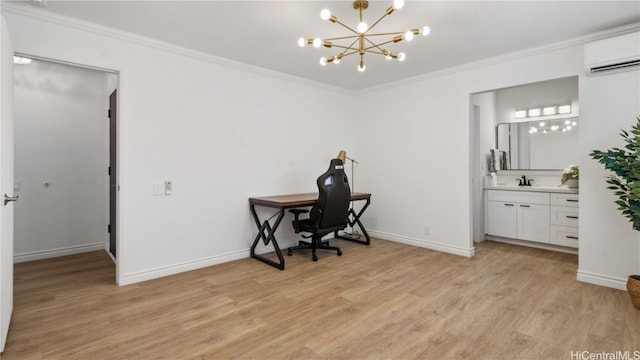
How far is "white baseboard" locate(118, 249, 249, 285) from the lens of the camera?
3039 millimetres

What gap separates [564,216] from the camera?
Result: 4074 mm

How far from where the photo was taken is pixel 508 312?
243cm

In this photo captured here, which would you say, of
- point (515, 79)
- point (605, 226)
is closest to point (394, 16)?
point (515, 79)

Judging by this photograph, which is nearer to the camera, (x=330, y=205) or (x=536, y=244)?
(x=330, y=205)

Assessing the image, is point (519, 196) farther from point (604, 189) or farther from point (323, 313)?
point (323, 313)

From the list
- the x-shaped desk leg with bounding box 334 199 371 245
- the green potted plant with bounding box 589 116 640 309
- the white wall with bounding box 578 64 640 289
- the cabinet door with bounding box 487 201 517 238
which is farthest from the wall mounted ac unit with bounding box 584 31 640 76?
the x-shaped desk leg with bounding box 334 199 371 245

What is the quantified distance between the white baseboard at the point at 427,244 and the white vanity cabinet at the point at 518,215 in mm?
986

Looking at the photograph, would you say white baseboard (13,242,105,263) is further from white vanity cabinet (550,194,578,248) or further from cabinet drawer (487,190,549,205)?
white vanity cabinet (550,194,578,248)

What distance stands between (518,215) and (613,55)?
7.77 ft

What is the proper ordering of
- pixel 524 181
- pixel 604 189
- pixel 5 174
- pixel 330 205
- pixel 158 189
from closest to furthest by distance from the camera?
pixel 5 174
pixel 604 189
pixel 158 189
pixel 330 205
pixel 524 181

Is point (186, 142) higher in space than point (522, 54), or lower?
lower

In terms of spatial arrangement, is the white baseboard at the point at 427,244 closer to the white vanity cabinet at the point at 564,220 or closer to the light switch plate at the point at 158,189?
the white vanity cabinet at the point at 564,220

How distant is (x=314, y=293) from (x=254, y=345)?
0.89 m

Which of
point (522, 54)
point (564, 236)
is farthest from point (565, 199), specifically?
point (522, 54)
